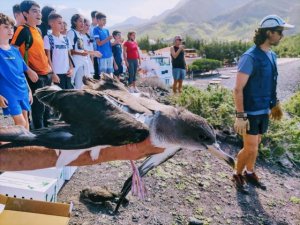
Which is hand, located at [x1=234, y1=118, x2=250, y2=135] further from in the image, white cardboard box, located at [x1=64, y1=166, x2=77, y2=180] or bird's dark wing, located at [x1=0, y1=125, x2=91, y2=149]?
bird's dark wing, located at [x1=0, y1=125, x2=91, y2=149]

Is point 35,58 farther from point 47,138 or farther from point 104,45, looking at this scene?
point 47,138

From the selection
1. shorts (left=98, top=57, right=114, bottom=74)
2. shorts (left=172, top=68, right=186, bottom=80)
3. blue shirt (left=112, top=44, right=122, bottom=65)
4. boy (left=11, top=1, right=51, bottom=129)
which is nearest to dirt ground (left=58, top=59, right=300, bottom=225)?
boy (left=11, top=1, right=51, bottom=129)

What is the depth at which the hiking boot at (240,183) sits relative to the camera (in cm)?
428

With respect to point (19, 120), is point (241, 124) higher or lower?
lower

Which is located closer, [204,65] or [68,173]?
[68,173]

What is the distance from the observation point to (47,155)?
3.83 feet

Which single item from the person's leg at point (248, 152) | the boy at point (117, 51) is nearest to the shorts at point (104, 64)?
the boy at point (117, 51)

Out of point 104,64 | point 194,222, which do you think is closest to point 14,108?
point 194,222

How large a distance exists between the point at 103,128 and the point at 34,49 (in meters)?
2.95

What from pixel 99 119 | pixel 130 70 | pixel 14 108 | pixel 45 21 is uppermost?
pixel 45 21

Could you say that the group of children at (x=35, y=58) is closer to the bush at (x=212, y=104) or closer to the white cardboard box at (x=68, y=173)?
the white cardboard box at (x=68, y=173)

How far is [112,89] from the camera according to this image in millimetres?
1601

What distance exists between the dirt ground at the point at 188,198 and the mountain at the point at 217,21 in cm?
7572

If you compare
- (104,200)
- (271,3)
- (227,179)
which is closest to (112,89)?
(104,200)
